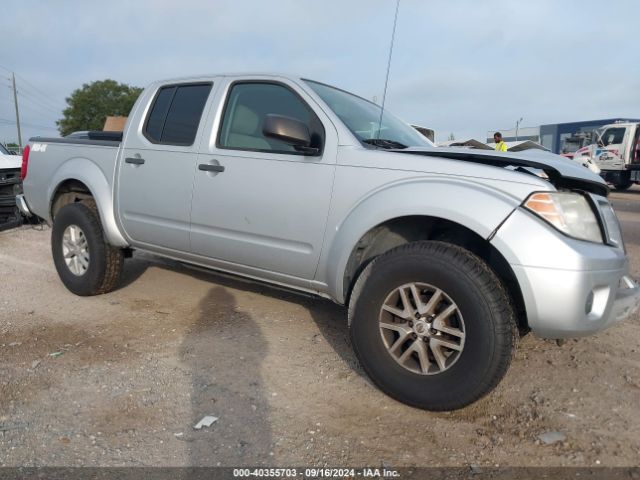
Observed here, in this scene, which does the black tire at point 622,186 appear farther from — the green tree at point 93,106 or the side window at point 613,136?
the green tree at point 93,106

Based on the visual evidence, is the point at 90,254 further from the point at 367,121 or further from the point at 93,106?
the point at 93,106

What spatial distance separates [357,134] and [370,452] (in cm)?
188

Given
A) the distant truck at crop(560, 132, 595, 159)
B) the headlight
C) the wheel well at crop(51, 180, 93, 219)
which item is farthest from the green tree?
the headlight

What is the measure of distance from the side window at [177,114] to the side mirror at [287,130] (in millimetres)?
1065

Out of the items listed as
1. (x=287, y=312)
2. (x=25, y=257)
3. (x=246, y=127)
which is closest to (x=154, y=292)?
(x=287, y=312)

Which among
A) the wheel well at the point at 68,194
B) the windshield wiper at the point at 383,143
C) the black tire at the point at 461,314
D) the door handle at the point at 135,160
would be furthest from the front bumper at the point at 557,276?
the wheel well at the point at 68,194

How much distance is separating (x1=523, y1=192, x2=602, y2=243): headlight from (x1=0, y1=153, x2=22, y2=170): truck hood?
8.41 metres

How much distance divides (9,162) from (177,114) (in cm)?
598

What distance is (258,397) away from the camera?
9.63ft

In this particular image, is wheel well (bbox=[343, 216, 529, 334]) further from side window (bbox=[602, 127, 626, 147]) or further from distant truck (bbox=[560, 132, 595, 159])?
distant truck (bbox=[560, 132, 595, 159])

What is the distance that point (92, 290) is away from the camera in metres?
4.59

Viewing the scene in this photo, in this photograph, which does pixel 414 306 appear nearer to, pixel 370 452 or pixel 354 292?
pixel 354 292

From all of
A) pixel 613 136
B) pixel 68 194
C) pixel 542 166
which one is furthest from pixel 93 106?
pixel 542 166

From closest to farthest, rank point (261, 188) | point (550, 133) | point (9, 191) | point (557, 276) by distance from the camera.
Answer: point (557, 276) → point (261, 188) → point (9, 191) → point (550, 133)
